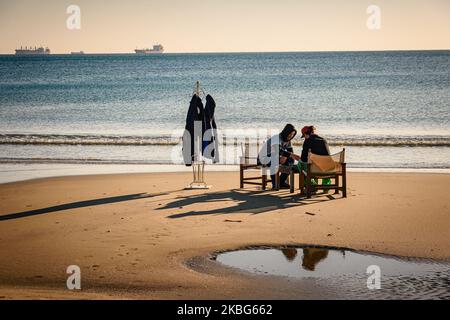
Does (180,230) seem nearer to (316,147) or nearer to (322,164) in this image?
(322,164)

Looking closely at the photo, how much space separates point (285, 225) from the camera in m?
11.1

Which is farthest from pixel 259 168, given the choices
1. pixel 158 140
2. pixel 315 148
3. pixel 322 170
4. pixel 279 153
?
pixel 158 140

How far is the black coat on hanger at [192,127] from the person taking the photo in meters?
14.4

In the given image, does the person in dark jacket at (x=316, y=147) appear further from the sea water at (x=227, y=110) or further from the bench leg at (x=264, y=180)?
the sea water at (x=227, y=110)

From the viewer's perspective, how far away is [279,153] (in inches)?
570

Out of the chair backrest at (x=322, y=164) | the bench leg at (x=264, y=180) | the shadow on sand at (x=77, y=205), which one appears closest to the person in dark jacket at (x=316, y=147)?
the chair backrest at (x=322, y=164)

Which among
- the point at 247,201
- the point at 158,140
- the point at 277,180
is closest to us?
the point at 247,201

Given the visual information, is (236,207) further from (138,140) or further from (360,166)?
(138,140)

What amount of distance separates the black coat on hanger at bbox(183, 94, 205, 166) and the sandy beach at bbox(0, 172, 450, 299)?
0.77 metres

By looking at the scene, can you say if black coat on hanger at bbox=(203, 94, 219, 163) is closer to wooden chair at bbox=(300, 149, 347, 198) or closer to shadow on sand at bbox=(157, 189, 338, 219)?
shadow on sand at bbox=(157, 189, 338, 219)

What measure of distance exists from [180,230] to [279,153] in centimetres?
429

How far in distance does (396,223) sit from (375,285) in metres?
3.47

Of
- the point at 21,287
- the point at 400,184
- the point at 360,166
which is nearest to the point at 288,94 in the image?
the point at 360,166

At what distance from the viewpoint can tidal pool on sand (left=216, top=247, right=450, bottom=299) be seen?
764cm
